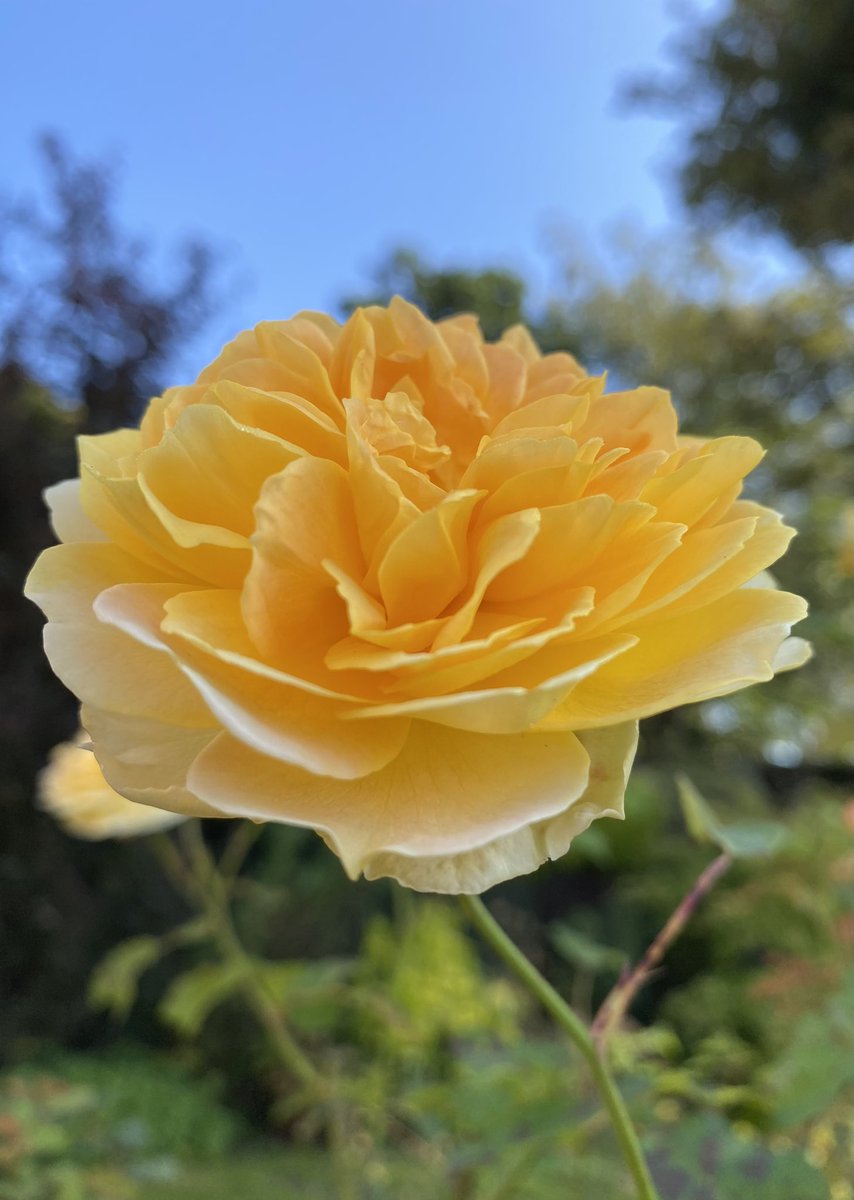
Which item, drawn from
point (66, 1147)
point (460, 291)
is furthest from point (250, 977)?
point (460, 291)

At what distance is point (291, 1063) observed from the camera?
0.70 m

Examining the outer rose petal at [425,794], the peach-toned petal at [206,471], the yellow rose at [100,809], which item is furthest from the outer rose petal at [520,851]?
the yellow rose at [100,809]

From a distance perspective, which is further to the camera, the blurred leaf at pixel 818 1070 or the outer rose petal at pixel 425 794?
the blurred leaf at pixel 818 1070

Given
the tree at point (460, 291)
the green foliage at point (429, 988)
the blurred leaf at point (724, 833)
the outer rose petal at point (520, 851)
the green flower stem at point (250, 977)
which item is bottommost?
the green foliage at point (429, 988)

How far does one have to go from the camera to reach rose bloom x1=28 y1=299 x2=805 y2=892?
232mm

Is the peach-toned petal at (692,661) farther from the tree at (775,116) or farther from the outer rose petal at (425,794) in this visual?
the tree at (775,116)

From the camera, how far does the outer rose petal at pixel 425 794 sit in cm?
22

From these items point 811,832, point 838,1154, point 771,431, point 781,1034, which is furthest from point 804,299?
point 838,1154

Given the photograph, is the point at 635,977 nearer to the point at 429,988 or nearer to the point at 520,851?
the point at 520,851

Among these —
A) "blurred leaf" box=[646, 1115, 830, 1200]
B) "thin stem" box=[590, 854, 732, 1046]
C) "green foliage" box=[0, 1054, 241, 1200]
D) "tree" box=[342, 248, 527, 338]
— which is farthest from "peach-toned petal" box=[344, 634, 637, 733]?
"tree" box=[342, 248, 527, 338]

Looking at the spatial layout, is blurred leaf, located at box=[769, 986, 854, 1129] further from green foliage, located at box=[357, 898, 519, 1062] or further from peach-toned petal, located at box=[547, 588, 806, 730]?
green foliage, located at box=[357, 898, 519, 1062]

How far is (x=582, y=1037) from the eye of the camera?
288mm

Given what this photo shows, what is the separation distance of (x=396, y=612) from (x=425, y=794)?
6 cm

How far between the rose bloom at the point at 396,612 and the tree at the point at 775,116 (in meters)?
5.82
